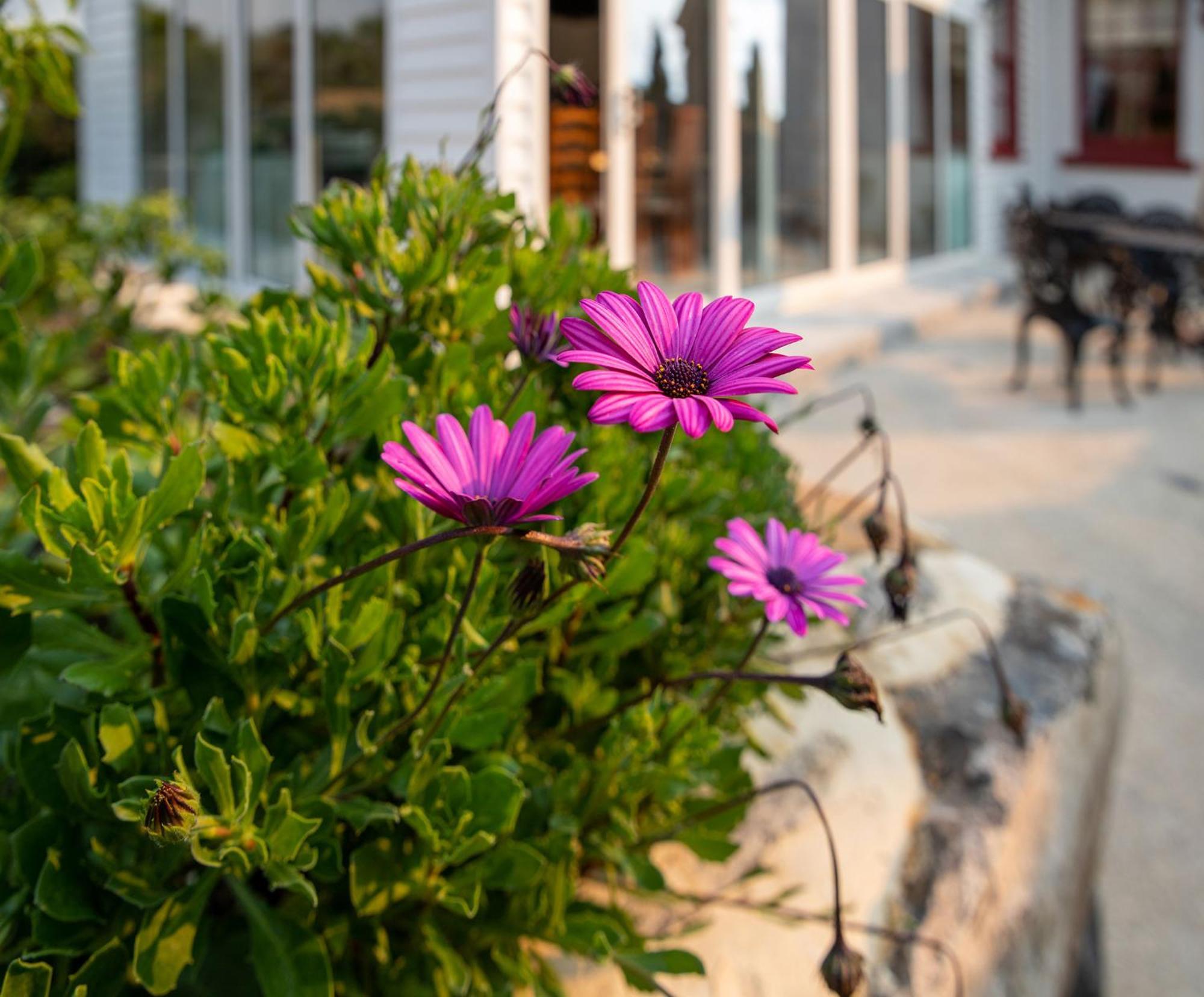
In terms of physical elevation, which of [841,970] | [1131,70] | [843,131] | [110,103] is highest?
[1131,70]

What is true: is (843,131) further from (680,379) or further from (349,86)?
(680,379)

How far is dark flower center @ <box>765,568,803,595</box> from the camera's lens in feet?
2.95

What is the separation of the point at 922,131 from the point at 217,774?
34.7ft

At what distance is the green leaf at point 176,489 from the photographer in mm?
783

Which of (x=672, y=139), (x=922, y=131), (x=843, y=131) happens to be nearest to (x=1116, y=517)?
(x=672, y=139)

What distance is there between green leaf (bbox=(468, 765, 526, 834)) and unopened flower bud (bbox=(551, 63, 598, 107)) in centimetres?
66

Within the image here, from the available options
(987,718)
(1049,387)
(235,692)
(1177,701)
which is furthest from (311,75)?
(235,692)

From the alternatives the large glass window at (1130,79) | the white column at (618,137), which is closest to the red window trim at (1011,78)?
the large glass window at (1130,79)

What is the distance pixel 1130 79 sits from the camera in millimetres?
13562

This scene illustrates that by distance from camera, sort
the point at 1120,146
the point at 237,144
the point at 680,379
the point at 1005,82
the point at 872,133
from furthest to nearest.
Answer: the point at 1120,146 < the point at 1005,82 < the point at 872,133 < the point at 237,144 < the point at 680,379

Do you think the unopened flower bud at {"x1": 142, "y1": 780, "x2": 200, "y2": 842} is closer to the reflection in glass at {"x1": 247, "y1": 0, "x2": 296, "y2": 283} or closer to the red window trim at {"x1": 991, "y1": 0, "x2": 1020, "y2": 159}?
the reflection in glass at {"x1": 247, "y1": 0, "x2": 296, "y2": 283}

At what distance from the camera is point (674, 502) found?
1154 mm

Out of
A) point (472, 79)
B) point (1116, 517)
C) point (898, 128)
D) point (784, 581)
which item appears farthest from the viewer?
point (898, 128)

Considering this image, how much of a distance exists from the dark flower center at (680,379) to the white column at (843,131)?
8.32 meters
